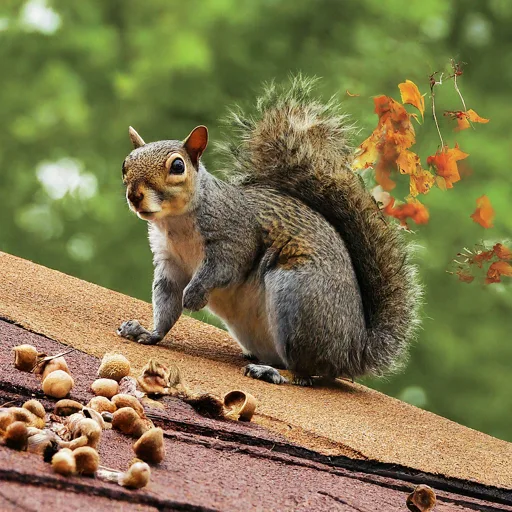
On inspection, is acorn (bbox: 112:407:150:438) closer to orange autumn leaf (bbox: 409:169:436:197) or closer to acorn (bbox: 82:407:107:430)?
acorn (bbox: 82:407:107:430)

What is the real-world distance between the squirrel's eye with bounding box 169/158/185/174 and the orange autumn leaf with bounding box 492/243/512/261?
1.03 metres

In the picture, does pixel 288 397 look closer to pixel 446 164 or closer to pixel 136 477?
pixel 446 164

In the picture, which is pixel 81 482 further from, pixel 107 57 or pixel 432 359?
pixel 107 57

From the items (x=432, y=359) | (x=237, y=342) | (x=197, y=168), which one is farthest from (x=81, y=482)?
(x=432, y=359)

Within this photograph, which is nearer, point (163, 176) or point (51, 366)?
point (51, 366)

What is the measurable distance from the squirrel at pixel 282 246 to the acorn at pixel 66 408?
0.93m

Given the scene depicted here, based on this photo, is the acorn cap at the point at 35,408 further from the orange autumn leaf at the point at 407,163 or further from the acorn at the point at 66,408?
the orange autumn leaf at the point at 407,163

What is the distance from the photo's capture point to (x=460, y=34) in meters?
5.87

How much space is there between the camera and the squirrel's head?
2.55 meters

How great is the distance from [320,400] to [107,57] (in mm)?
3954

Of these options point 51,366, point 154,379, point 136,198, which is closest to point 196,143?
point 136,198

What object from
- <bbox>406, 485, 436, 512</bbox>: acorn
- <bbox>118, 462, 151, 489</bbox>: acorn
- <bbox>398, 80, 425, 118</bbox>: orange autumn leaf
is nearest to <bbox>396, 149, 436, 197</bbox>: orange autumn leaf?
<bbox>398, 80, 425, 118</bbox>: orange autumn leaf

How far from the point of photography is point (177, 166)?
2.64m

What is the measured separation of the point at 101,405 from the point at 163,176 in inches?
39.3
